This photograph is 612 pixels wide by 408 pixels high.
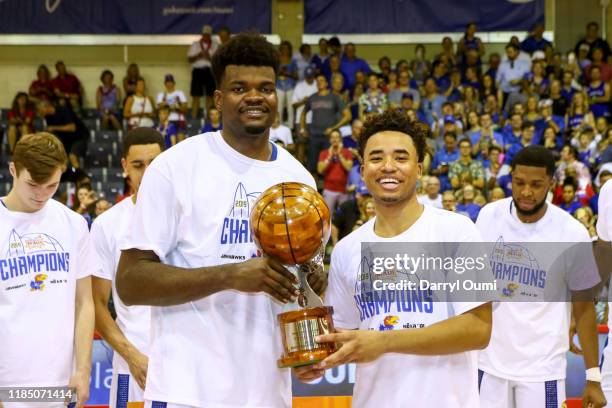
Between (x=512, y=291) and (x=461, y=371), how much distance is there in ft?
7.74

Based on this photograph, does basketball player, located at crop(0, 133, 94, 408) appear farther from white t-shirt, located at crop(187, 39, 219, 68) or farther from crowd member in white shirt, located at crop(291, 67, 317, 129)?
white t-shirt, located at crop(187, 39, 219, 68)

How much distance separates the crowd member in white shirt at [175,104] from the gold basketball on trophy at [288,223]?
1336 centimetres

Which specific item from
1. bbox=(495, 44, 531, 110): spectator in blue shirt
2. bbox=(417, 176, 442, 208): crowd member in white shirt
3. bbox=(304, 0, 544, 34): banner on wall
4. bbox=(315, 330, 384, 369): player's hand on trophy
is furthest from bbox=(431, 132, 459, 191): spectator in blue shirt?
bbox=(315, 330, 384, 369): player's hand on trophy

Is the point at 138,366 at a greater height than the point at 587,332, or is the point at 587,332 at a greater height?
the point at 587,332

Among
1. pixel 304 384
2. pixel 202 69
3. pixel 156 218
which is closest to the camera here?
pixel 156 218

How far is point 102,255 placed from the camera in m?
5.39

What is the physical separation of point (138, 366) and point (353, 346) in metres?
2.07

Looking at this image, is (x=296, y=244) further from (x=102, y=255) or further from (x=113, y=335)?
(x=102, y=255)

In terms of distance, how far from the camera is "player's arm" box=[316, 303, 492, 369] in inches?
125

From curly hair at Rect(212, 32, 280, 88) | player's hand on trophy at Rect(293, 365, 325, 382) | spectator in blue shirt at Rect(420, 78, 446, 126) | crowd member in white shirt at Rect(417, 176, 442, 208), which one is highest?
spectator in blue shirt at Rect(420, 78, 446, 126)

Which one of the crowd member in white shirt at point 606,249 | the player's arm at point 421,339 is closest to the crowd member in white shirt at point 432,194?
the crowd member in white shirt at point 606,249

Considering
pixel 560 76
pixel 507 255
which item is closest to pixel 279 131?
pixel 560 76

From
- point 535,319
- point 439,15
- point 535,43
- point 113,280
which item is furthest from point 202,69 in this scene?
point 535,319

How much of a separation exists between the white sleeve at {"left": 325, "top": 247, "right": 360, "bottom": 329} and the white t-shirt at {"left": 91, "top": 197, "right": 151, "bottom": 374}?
179 cm
